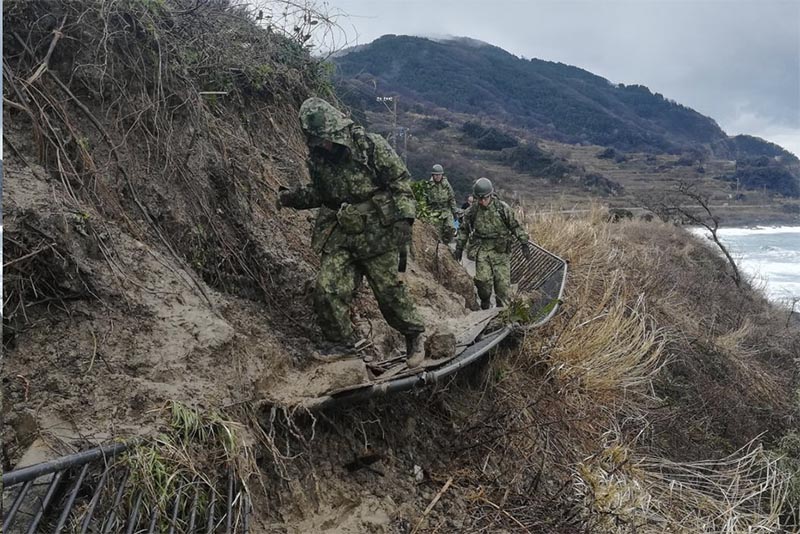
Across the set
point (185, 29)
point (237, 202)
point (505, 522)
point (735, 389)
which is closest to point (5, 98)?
point (237, 202)

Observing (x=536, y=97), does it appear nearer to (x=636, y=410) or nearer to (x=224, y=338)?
(x=636, y=410)

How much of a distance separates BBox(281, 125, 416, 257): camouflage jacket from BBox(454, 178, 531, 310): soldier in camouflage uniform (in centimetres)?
305

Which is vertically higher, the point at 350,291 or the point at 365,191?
the point at 365,191

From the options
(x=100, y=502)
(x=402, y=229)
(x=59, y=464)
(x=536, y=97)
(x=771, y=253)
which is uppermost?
(x=536, y=97)

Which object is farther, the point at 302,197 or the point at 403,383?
the point at 302,197

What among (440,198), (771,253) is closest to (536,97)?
(771,253)

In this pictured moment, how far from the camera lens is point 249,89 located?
5.77m

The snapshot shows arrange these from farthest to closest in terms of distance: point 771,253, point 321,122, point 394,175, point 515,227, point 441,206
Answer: point 771,253 < point 441,206 < point 515,227 < point 394,175 < point 321,122

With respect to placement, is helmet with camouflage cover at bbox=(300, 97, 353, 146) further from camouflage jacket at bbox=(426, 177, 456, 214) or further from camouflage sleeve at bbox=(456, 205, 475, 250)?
camouflage jacket at bbox=(426, 177, 456, 214)

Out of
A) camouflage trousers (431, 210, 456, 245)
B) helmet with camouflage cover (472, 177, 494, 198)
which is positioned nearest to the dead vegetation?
helmet with camouflage cover (472, 177, 494, 198)

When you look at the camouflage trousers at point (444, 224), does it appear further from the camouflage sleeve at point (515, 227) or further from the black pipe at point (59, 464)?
the black pipe at point (59, 464)

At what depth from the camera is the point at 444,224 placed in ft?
30.0

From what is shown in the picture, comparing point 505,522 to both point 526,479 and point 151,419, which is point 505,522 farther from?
point 151,419

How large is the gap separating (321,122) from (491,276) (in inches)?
144
